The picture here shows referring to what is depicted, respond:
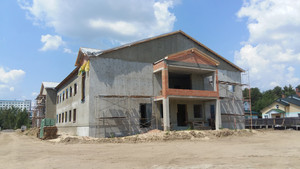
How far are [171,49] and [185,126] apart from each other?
8211 millimetres

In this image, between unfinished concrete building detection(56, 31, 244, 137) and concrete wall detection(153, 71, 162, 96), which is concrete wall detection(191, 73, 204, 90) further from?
concrete wall detection(153, 71, 162, 96)

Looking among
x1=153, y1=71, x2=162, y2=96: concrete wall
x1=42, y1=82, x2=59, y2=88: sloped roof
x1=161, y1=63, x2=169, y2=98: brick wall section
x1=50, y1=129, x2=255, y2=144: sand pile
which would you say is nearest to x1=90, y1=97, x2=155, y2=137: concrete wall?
x1=50, y1=129, x2=255, y2=144: sand pile

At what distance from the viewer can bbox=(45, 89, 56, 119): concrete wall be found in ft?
126

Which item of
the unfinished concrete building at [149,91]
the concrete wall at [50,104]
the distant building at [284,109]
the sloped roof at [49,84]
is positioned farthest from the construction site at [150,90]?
the distant building at [284,109]

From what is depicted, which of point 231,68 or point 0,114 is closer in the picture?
point 231,68

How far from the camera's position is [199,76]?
90.2 ft

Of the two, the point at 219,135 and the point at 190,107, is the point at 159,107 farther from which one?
the point at 219,135

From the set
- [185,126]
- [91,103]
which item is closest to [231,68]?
[185,126]

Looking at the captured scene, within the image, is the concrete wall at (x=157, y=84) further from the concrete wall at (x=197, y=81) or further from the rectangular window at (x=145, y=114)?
the concrete wall at (x=197, y=81)

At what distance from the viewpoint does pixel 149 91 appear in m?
23.9

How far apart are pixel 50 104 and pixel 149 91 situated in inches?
880

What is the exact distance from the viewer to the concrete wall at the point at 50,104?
38.4 m

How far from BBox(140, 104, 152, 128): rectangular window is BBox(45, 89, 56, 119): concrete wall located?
20.9 metres

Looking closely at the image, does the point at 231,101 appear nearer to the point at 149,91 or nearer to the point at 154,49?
the point at 149,91
